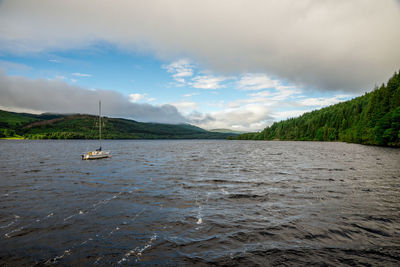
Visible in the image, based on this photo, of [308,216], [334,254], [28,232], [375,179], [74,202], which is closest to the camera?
[334,254]

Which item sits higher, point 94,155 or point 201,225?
point 201,225

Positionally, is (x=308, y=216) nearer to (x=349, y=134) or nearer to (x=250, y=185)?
(x=250, y=185)

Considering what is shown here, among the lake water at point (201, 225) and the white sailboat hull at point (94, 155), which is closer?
the lake water at point (201, 225)

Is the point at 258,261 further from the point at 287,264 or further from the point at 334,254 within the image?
the point at 334,254

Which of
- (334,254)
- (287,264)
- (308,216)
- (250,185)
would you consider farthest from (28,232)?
(250,185)

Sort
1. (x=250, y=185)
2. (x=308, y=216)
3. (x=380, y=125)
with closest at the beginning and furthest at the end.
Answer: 1. (x=308, y=216)
2. (x=250, y=185)
3. (x=380, y=125)

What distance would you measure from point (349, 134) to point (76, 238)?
184 metres

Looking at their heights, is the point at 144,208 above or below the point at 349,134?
below

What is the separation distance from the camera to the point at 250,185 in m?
Answer: 27.5

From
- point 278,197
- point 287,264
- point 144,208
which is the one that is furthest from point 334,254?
point 144,208

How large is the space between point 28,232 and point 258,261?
47.2ft

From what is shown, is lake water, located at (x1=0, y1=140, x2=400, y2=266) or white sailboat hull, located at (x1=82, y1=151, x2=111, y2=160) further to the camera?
white sailboat hull, located at (x1=82, y1=151, x2=111, y2=160)

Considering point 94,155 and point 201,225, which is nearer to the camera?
point 201,225

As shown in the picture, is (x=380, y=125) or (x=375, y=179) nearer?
(x=375, y=179)
